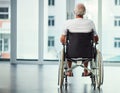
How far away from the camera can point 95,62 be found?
4504mm

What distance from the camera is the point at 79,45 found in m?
4.46

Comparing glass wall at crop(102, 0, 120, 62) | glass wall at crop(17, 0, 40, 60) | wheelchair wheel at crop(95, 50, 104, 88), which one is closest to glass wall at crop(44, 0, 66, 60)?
glass wall at crop(17, 0, 40, 60)

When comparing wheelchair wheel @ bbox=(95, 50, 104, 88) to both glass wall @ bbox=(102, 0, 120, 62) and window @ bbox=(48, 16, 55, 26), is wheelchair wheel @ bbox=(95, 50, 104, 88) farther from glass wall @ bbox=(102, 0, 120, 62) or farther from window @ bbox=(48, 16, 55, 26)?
window @ bbox=(48, 16, 55, 26)

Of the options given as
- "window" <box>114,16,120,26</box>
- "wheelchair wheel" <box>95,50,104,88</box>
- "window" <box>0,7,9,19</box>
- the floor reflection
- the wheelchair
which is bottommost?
the floor reflection

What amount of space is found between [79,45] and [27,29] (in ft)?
14.5

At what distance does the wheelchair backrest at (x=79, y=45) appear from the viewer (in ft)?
14.6

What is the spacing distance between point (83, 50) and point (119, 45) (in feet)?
13.8

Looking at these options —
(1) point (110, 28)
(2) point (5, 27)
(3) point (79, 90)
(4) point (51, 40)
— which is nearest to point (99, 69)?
(3) point (79, 90)

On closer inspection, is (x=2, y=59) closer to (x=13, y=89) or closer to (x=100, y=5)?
(x=100, y=5)

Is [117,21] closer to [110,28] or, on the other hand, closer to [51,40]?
[110,28]

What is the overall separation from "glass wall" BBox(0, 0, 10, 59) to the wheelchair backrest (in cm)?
503

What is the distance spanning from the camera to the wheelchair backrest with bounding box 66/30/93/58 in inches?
175

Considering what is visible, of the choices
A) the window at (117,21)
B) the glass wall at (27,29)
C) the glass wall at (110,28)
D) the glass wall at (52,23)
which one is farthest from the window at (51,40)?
the window at (117,21)

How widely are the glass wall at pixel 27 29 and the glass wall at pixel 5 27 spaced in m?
0.64
